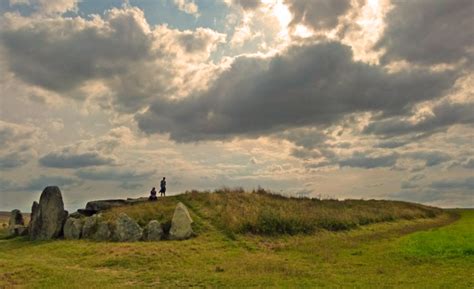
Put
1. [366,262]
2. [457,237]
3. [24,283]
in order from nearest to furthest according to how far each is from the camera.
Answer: [24,283], [366,262], [457,237]

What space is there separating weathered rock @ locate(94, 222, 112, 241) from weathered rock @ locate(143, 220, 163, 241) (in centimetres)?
338

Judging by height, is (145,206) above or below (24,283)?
above

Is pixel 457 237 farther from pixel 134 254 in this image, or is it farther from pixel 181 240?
pixel 134 254

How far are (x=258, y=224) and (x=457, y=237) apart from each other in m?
17.1

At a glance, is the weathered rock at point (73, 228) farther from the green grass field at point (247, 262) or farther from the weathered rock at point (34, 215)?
the weathered rock at point (34, 215)

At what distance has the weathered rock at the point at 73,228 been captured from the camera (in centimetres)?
4084

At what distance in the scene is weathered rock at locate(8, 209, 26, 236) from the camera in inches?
1893

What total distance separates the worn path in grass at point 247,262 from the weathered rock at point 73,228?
1883 mm

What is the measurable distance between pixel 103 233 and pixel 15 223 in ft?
69.3

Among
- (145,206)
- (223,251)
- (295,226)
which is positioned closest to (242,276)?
(223,251)

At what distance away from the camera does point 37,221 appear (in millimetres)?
43531

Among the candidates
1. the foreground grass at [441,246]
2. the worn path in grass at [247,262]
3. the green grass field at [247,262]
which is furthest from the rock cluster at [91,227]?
the foreground grass at [441,246]

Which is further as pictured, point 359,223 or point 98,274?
point 359,223

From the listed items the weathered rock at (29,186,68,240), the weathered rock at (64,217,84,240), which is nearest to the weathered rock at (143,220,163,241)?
the weathered rock at (64,217,84,240)
